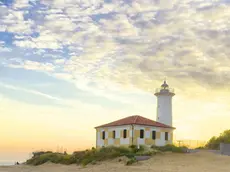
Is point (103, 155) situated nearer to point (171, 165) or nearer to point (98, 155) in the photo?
point (98, 155)

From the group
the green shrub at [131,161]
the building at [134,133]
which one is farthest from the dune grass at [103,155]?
the building at [134,133]

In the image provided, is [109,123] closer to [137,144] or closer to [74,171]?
[137,144]

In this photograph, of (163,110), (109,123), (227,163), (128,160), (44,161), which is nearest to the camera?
(227,163)

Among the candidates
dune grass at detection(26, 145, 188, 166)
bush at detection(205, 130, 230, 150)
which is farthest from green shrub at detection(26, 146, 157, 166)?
bush at detection(205, 130, 230, 150)

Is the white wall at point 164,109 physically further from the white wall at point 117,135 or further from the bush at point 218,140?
the white wall at point 117,135

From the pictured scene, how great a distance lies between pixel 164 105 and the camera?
142 feet

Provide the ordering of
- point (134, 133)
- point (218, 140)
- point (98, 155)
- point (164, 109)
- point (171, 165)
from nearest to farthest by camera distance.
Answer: point (171, 165) < point (98, 155) < point (134, 133) < point (164, 109) < point (218, 140)

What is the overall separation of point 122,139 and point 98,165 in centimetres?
994

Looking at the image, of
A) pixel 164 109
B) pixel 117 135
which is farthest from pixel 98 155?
pixel 164 109

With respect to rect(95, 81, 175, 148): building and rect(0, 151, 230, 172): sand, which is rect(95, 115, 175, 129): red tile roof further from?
rect(0, 151, 230, 172): sand

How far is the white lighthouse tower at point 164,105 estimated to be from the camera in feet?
140

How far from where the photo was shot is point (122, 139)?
37.3 m

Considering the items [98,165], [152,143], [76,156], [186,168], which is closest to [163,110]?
[152,143]

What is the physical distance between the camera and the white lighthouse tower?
1686 inches
